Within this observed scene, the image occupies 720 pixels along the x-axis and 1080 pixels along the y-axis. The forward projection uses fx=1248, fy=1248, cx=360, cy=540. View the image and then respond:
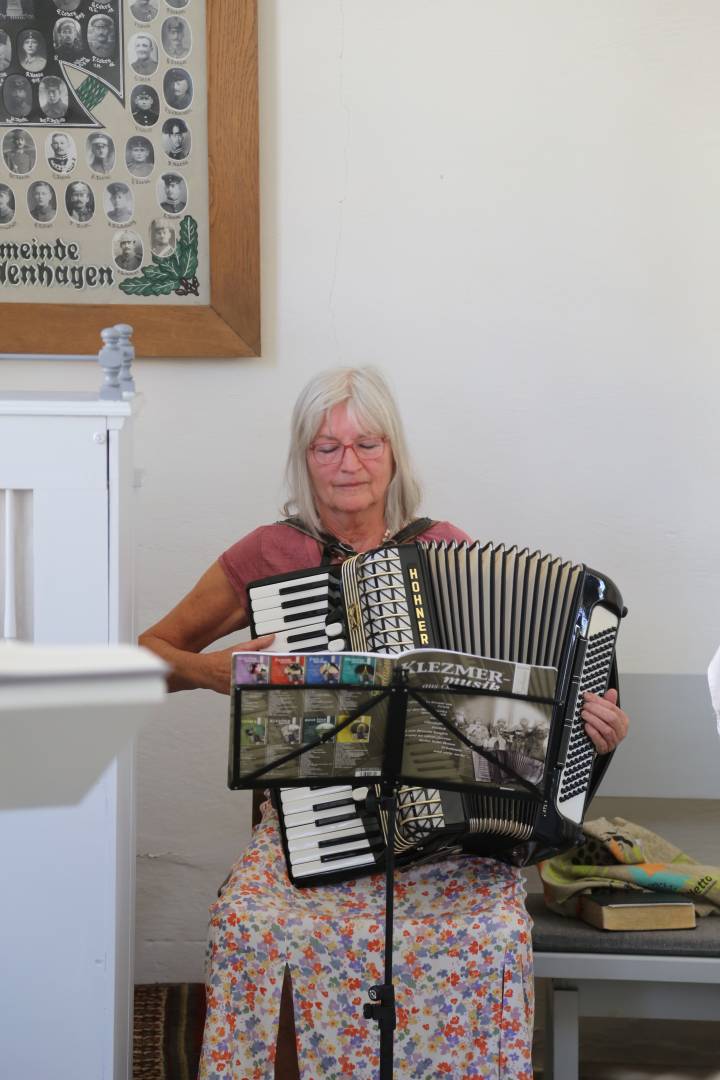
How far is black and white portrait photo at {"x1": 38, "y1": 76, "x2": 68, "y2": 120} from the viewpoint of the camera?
249 cm

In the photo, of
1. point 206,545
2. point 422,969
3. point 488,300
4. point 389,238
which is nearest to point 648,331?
point 488,300

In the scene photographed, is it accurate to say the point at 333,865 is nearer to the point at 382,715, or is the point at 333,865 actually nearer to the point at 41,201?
the point at 382,715

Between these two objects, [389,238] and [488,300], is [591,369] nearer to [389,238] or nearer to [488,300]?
[488,300]

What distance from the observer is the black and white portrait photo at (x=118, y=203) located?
252 centimetres

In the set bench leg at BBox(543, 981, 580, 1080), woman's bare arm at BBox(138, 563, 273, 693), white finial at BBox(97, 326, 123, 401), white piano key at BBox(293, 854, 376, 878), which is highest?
white finial at BBox(97, 326, 123, 401)

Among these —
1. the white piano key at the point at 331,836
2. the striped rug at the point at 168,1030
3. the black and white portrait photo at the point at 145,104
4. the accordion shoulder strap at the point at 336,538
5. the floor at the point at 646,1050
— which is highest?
the black and white portrait photo at the point at 145,104

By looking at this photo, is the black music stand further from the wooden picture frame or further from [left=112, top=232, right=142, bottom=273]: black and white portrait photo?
[left=112, top=232, right=142, bottom=273]: black and white portrait photo

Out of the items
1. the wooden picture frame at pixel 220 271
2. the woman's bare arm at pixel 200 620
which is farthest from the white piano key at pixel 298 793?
the wooden picture frame at pixel 220 271

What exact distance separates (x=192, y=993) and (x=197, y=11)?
2009 mm

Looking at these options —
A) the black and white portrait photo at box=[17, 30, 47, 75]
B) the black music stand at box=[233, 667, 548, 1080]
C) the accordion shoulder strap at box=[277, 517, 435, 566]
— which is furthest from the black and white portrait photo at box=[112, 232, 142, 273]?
the black music stand at box=[233, 667, 548, 1080]

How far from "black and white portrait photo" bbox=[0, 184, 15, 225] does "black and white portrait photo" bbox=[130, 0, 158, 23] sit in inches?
16.8

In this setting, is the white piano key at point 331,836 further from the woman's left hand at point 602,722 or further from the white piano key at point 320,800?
the woman's left hand at point 602,722

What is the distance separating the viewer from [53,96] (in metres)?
2.50

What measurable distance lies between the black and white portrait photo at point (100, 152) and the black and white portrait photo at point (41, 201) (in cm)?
10
